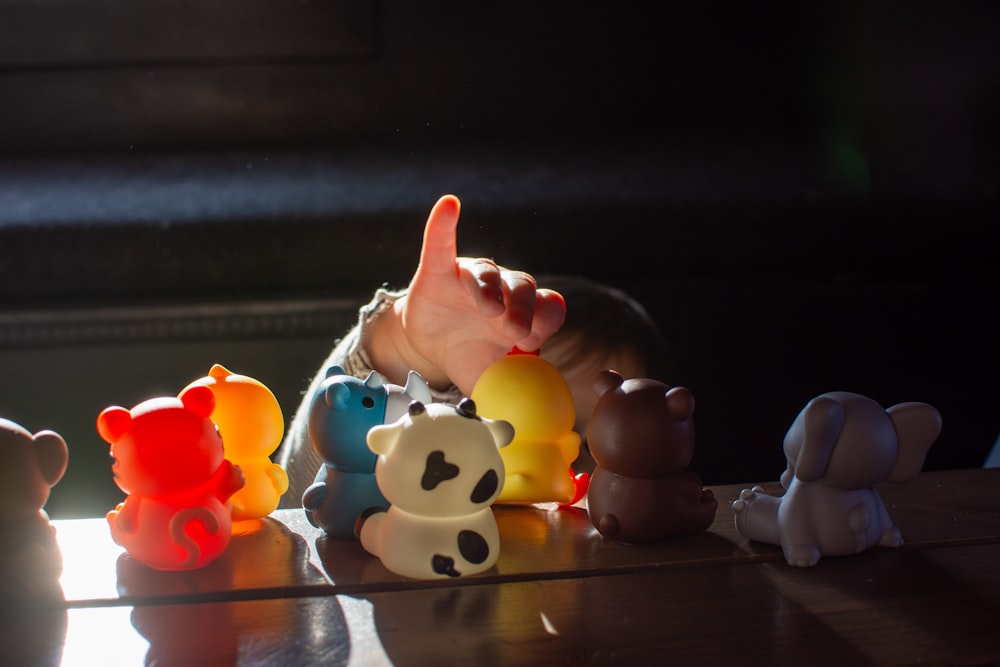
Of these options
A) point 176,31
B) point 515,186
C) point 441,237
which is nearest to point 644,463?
point 441,237

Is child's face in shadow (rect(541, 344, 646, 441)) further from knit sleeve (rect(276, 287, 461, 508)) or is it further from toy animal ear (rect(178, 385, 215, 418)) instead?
toy animal ear (rect(178, 385, 215, 418))

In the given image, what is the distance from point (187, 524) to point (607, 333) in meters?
0.78

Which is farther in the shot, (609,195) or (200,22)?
(200,22)

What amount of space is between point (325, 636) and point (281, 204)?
1340 mm

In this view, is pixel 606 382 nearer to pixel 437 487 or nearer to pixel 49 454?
pixel 437 487

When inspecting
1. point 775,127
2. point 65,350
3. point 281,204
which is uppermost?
point 775,127

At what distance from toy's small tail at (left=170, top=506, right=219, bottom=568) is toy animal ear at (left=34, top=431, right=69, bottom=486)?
8 centimetres

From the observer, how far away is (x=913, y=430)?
26.6 inches

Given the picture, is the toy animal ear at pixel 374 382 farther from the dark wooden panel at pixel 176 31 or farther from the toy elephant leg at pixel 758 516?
the dark wooden panel at pixel 176 31

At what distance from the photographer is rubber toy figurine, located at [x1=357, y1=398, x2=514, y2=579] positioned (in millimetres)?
612

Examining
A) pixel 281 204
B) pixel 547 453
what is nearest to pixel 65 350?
pixel 281 204

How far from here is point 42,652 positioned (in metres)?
0.53

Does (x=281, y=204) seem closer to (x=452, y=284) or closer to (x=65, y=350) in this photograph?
(x=65, y=350)

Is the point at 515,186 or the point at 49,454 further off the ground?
the point at 515,186
